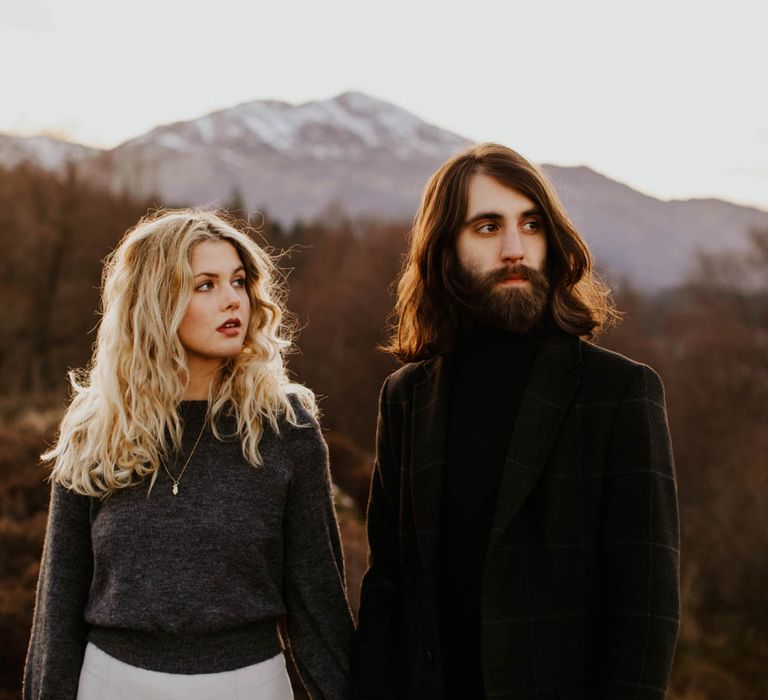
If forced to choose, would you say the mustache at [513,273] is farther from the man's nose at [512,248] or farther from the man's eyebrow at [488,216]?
the man's eyebrow at [488,216]

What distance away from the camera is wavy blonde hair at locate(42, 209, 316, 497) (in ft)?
9.70

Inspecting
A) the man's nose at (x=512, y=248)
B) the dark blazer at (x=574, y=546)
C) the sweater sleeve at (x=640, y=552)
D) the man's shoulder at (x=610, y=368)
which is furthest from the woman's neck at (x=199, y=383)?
the sweater sleeve at (x=640, y=552)

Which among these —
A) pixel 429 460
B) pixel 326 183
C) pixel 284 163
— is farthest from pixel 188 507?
pixel 284 163

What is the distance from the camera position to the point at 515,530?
2.56 meters

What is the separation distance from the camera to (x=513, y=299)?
2.72 metres

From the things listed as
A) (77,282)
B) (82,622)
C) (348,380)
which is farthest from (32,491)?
(348,380)

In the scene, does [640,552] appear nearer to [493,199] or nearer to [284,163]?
[493,199]

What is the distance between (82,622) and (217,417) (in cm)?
83

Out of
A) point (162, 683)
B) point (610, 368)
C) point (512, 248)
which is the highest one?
point (512, 248)

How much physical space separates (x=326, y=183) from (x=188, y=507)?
148 m

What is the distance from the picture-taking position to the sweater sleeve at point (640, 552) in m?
2.36

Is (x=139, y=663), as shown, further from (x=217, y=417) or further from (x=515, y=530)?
(x=515, y=530)

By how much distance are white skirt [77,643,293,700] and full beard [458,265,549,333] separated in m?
1.38

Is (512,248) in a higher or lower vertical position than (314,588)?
higher
